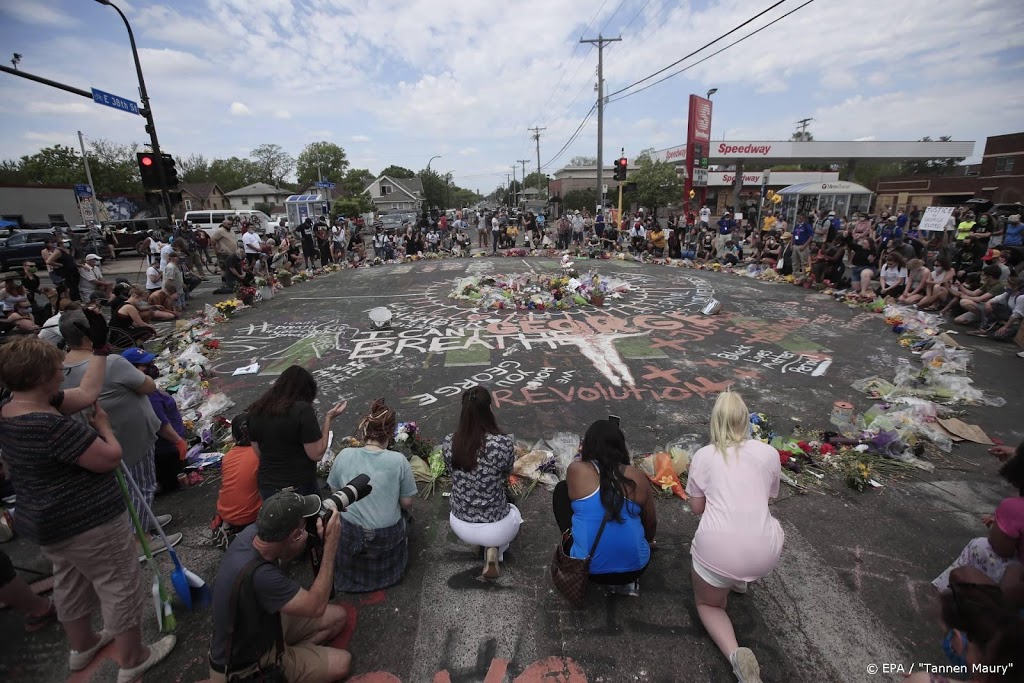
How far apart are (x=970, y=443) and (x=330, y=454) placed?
6751 millimetres

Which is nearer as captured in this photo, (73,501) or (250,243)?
(73,501)

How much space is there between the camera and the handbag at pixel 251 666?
2.09m

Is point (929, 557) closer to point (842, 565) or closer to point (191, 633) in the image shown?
point (842, 565)

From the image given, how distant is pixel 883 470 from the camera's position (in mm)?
4707

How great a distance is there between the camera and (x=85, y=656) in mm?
→ 2879

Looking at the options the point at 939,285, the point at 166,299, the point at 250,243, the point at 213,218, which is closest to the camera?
the point at 939,285

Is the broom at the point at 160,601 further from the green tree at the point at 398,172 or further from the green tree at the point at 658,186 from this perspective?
the green tree at the point at 398,172

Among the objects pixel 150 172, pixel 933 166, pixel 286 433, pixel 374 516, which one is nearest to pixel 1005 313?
pixel 374 516

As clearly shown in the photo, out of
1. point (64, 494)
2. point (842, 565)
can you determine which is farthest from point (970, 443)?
point (64, 494)

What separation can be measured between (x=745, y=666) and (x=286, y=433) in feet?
9.80

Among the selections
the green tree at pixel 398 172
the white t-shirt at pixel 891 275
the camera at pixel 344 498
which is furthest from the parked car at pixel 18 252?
the green tree at pixel 398 172

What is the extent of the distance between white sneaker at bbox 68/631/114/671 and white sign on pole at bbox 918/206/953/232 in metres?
18.5

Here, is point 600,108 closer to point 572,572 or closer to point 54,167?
point 572,572

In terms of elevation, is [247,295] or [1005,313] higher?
[247,295]
